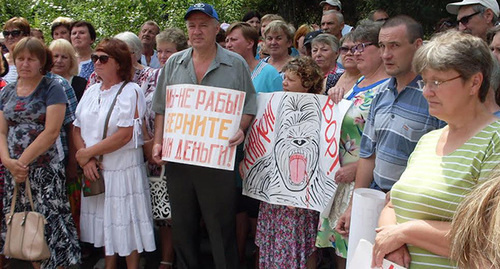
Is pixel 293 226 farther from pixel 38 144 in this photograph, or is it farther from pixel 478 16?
pixel 478 16

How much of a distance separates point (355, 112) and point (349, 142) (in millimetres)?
234

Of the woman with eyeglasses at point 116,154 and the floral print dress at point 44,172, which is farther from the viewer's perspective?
the floral print dress at point 44,172

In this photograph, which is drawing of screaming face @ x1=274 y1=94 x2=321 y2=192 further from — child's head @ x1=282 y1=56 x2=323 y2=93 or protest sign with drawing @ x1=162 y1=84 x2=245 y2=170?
protest sign with drawing @ x1=162 y1=84 x2=245 y2=170

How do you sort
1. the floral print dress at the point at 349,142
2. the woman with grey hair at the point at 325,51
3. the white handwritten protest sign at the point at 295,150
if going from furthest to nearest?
the woman with grey hair at the point at 325,51
the white handwritten protest sign at the point at 295,150
the floral print dress at the point at 349,142

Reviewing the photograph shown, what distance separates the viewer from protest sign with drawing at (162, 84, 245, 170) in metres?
4.05

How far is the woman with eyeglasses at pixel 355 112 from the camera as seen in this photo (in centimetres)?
376

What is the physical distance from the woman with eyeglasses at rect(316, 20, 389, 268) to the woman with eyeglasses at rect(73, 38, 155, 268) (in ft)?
5.28

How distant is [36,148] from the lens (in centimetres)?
445

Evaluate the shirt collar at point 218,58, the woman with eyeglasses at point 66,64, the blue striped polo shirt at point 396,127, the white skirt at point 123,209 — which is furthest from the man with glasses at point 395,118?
the woman with eyeglasses at point 66,64

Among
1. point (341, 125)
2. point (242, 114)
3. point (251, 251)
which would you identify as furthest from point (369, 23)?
point (251, 251)

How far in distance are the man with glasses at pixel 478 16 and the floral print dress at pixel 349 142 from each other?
60.4 inches

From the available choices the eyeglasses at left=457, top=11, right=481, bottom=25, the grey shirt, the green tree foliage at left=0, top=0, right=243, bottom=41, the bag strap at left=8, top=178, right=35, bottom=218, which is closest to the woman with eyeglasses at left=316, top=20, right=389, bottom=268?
the grey shirt

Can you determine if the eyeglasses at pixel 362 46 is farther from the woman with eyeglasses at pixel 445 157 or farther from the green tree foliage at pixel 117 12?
the green tree foliage at pixel 117 12

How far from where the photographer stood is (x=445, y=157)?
7.81 feet
